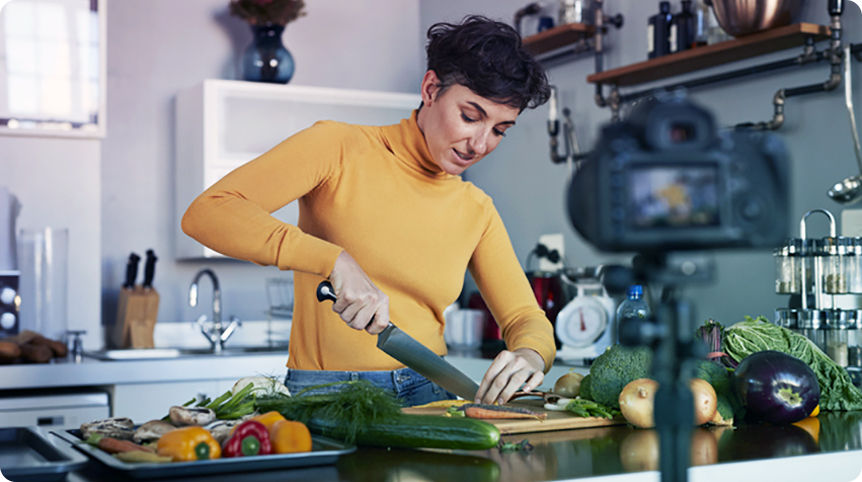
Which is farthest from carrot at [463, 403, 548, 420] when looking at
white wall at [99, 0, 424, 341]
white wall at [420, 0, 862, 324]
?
white wall at [99, 0, 424, 341]

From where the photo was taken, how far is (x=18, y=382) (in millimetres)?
2590

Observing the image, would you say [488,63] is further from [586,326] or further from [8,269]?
[8,269]

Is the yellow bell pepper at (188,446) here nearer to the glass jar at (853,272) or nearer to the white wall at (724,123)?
the white wall at (724,123)

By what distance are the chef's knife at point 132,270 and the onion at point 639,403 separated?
2384mm

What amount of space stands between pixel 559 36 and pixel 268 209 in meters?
1.91

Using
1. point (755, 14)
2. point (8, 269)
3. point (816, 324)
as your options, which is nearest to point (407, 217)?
point (816, 324)

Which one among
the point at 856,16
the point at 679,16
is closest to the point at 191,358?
the point at 679,16

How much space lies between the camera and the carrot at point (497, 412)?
4.07 feet

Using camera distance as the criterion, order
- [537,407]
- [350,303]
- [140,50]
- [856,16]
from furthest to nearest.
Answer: [140,50] < [856,16] < [537,407] < [350,303]

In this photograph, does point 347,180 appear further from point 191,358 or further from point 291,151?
point 191,358

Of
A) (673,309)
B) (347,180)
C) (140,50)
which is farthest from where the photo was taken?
(140,50)

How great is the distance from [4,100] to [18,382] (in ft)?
3.41

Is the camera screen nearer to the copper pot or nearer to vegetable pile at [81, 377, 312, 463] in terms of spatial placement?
vegetable pile at [81, 377, 312, 463]

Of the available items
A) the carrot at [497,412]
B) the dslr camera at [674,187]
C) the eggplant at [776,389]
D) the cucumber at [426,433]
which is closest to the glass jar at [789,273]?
the eggplant at [776,389]
